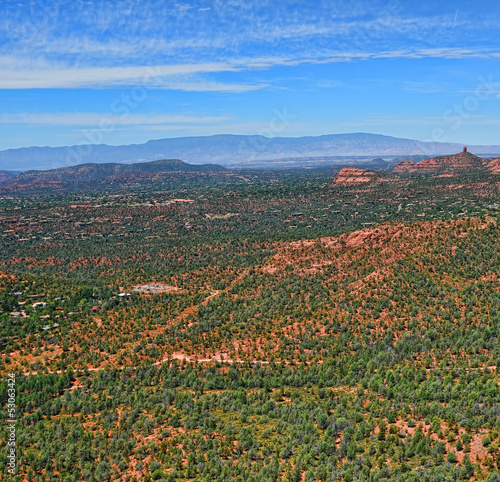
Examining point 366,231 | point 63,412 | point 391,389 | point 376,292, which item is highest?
point 366,231

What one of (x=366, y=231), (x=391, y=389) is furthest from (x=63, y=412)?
(x=366, y=231)

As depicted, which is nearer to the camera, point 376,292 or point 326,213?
point 376,292

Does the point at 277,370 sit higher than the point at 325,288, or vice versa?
the point at 325,288

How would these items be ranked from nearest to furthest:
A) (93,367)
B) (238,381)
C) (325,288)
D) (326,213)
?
(238,381) < (93,367) < (325,288) < (326,213)

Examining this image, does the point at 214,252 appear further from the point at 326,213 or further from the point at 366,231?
the point at 326,213

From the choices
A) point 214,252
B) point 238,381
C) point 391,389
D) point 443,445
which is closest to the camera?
point 443,445

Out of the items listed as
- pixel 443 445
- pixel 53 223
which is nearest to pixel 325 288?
pixel 443 445
